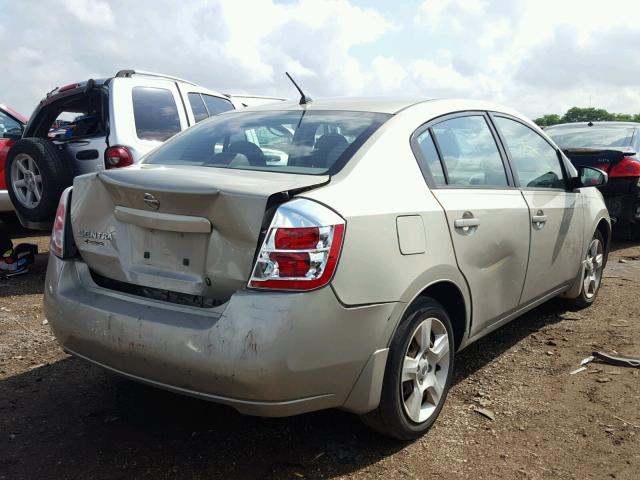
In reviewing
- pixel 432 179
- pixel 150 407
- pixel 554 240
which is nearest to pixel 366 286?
pixel 432 179

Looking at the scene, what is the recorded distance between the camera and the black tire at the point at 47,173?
18.9 feet

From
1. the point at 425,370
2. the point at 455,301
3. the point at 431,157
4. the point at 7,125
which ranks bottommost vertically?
the point at 425,370

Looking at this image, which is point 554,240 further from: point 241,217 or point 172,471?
point 172,471

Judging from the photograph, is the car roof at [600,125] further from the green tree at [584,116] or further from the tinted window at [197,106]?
the green tree at [584,116]

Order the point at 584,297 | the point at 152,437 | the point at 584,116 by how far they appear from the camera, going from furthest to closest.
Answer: the point at 584,116, the point at 584,297, the point at 152,437

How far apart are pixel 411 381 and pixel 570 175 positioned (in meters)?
2.48

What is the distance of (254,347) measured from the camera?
2.32 metres

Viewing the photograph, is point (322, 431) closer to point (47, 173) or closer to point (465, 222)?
point (465, 222)

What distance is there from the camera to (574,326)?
473cm

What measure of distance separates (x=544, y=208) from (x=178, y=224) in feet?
8.08

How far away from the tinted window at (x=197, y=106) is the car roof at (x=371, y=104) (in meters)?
3.20

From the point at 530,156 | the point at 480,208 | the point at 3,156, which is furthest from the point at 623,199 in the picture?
the point at 3,156

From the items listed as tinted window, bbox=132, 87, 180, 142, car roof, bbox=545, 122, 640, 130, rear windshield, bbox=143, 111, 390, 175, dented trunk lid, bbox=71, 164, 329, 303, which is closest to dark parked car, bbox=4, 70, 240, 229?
tinted window, bbox=132, 87, 180, 142

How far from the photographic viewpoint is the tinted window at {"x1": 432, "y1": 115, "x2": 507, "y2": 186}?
3.29 meters
